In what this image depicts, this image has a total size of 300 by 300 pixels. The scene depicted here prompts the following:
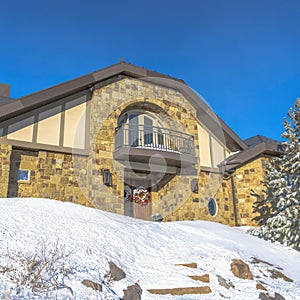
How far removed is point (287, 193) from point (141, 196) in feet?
19.9

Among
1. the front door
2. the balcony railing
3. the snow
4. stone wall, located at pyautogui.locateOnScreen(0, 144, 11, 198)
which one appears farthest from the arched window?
the snow

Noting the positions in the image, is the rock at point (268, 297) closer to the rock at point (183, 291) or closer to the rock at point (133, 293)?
the rock at point (183, 291)

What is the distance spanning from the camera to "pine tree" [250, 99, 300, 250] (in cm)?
1068

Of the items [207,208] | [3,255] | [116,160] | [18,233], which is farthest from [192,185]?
[3,255]

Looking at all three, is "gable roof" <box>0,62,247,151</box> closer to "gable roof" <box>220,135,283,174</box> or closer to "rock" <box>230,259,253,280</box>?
"gable roof" <box>220,135,283,174</box>

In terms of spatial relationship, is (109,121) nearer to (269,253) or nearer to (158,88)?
(158,88)

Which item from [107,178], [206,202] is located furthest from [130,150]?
[206,202]

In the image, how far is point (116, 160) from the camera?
42.2ft

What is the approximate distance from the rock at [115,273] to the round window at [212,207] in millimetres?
8726

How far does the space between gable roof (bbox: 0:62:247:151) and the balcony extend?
1736 millimetres

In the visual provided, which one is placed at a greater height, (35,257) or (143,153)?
(143,153)

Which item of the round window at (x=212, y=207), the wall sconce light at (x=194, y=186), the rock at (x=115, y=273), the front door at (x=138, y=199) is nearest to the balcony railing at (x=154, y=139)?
the wall sconce light at (x=194, y=186)

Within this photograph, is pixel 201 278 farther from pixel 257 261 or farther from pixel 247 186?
pixel 247 186

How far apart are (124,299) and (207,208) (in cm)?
936
